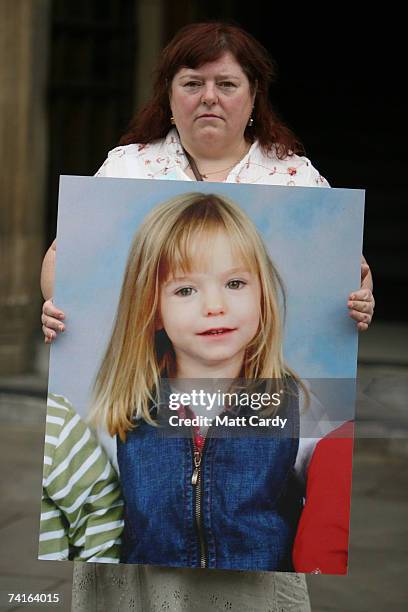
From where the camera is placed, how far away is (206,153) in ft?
10.5

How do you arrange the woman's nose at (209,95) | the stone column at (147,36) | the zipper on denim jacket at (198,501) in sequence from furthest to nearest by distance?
the stone column at (147,36)
the woman's nose at (209,95)
the zipper on denim jacket at (198,501)

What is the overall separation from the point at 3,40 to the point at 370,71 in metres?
3.76

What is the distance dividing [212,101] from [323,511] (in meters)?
1.06

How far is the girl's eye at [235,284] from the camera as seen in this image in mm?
3064

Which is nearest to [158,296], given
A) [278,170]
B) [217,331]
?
[217,331]

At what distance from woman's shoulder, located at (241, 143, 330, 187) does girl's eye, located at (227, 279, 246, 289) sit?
0.29m

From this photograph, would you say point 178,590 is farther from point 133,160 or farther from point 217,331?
point 133,160

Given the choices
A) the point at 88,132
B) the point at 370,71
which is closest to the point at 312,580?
the point at 88,132

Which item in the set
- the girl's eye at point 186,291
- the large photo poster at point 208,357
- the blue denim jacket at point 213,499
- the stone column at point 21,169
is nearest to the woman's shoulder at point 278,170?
the large photo poster at point 208,357

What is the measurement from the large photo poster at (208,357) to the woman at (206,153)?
13 cm

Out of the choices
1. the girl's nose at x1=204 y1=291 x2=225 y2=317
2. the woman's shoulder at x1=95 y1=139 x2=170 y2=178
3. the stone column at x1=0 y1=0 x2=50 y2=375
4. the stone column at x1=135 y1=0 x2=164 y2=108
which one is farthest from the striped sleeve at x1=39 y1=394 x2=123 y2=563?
the stone column at x1=135 y1=0 x2=164 y2=108

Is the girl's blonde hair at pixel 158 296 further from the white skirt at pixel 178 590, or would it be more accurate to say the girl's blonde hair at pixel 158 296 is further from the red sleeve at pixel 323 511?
the white skirt at pixel 178 590

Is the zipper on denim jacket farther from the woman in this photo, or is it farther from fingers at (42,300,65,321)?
fingers at (42,300,65,321)

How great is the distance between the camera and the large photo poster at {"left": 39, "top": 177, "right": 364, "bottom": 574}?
3.05 m
